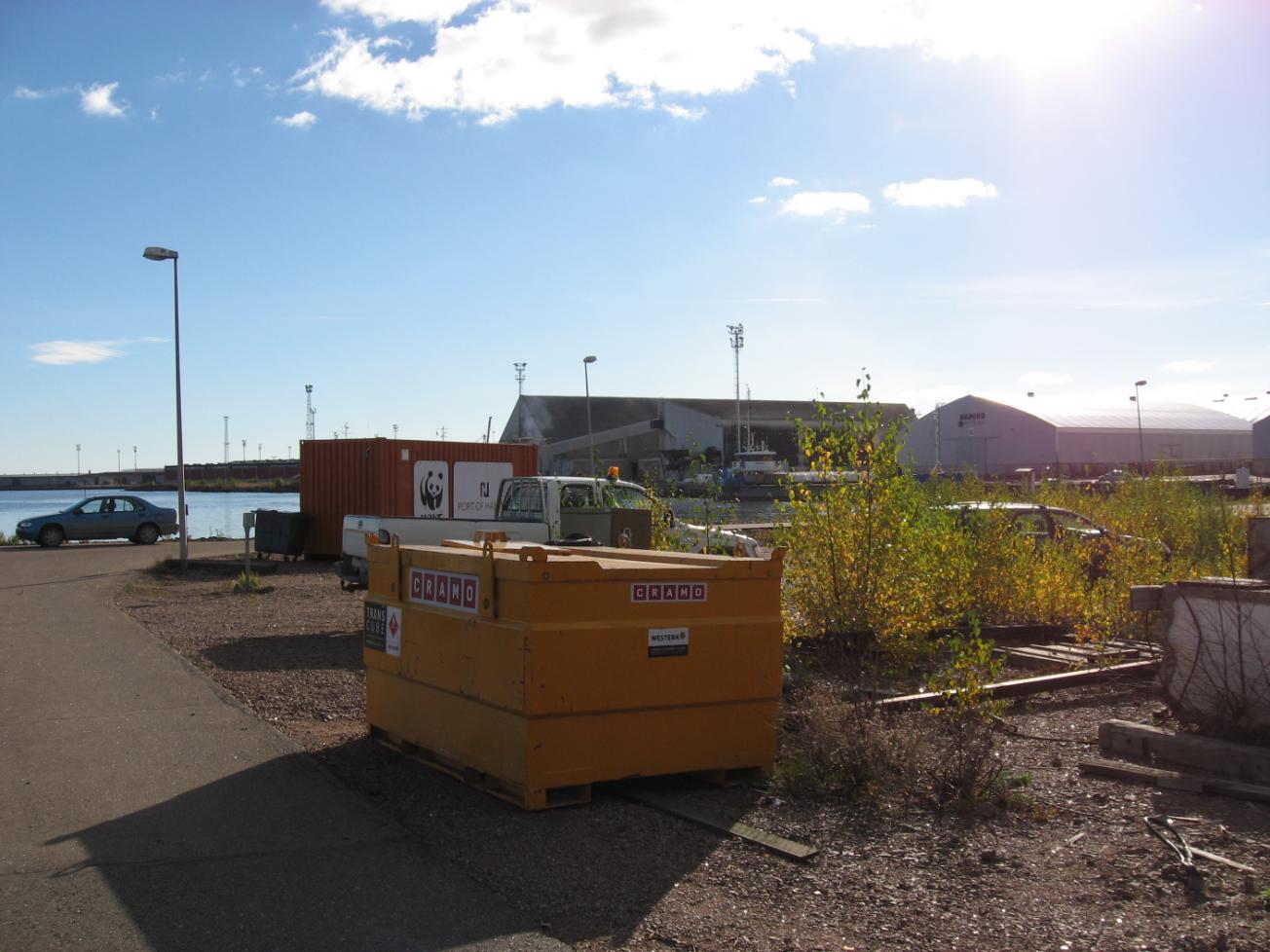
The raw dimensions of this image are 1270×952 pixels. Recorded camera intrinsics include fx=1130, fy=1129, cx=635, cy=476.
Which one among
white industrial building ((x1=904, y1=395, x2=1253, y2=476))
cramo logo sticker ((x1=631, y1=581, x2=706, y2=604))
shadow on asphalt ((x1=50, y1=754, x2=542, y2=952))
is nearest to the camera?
shadow on asphalt ((x1=50, y1=754, x2=542, y2=952))

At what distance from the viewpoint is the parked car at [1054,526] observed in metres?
12.7

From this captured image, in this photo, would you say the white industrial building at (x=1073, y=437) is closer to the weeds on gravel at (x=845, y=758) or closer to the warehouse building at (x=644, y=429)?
the warehouse building at (x=644, y=429)

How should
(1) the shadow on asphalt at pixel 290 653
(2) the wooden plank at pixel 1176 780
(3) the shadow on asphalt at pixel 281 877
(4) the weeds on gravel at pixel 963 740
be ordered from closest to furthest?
1. (3) the shadow on asphalt at pixel 281 877
2. (2) the wooden plank at pixel 1176 780
3. (4) the weeds on gravel at pixel 963 740
4. (1) the shadow on asphalt at pixel 290 653

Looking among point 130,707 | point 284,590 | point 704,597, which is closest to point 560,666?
point 704,597

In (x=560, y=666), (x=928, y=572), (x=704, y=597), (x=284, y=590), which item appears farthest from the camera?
(x=284, y=590)

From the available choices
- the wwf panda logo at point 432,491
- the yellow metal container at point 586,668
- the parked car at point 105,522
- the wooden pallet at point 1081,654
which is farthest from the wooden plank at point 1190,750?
the parked car at point 105,522

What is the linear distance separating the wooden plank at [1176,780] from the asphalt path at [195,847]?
3803 mm

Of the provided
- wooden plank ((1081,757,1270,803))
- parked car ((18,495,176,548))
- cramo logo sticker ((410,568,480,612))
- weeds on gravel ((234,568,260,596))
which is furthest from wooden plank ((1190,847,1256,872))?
parked car ((18,495,176,548))

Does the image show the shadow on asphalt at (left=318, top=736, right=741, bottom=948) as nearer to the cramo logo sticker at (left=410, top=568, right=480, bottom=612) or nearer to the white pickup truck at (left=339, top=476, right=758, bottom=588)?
the cramo logo sticker at (left=410, top=568, right=480, bottom=612)

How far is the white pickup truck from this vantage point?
15141 mm

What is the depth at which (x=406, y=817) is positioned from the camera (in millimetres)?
6152

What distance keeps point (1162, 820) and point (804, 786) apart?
6.10ft

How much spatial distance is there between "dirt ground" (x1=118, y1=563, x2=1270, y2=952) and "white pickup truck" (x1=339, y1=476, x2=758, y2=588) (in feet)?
24.4

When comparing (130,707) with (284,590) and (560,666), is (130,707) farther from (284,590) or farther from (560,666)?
(284,590)
